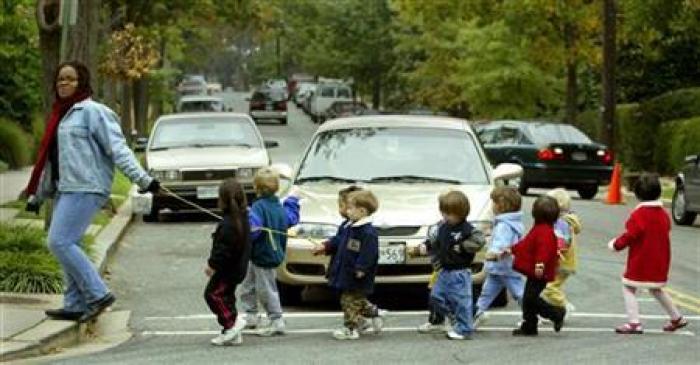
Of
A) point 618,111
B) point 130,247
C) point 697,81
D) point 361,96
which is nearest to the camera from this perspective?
point 130,247

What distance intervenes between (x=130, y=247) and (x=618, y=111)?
75.8 feet

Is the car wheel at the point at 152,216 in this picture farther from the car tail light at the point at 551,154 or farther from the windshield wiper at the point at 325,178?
the car tail light at the point at 551,154

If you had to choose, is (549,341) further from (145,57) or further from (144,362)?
(145,57)

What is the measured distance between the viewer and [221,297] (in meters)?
8.79

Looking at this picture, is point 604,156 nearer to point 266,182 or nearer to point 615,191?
point 615,191

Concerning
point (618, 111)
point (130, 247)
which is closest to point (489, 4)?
point (618, 111)

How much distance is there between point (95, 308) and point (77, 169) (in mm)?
1019

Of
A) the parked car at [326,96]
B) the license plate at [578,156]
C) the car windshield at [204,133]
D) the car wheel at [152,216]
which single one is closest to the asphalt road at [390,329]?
the car wheel at [152,216]

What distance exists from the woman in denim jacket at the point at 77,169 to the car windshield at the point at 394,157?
113 inches

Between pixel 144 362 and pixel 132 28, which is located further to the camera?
pixel 132 28

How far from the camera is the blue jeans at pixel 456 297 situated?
903 cm

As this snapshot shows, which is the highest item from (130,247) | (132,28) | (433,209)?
(132,28)

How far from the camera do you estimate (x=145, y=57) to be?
3366cm

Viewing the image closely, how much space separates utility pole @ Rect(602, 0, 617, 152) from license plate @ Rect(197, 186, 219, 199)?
1456cm
